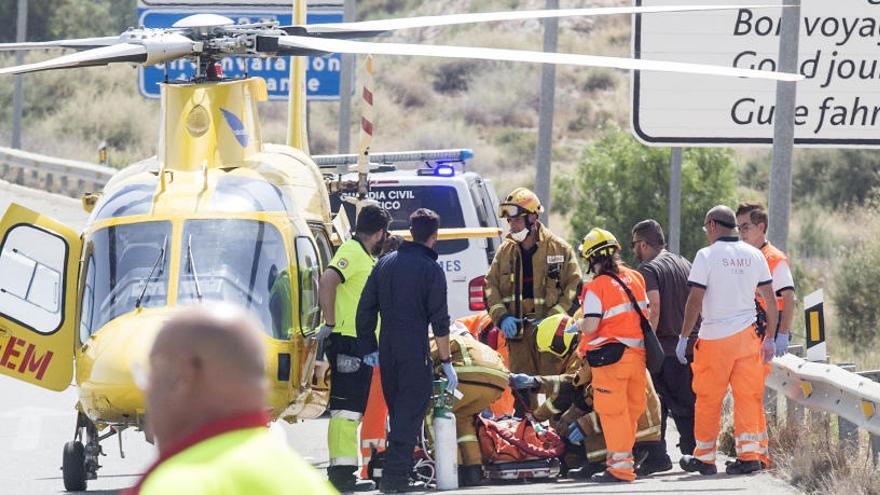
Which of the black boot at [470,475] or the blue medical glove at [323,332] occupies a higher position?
the blue medical glove at [323,332]

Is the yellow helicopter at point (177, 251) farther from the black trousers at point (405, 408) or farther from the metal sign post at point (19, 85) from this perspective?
the metal sign post at point (19, 85)

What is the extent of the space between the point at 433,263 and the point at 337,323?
77 cm

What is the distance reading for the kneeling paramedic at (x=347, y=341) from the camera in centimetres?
1068

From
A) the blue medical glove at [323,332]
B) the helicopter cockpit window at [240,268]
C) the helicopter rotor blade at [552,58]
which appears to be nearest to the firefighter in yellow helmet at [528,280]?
the blue medical glove at [323,332]

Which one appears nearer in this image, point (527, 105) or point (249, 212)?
point (249, 212)

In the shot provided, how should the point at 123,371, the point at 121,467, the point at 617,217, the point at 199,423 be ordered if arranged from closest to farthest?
the point at 199,423 → the point at 123,371 → the point at 121,467 → the point at 617,217

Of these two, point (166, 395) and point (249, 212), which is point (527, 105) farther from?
point (166, 395)

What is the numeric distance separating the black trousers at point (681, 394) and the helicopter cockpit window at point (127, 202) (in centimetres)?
378

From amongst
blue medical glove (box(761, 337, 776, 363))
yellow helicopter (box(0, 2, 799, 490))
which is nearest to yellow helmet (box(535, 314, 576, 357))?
→ blue medical glove (box(761, 337, 776, 363))

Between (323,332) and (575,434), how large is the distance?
185 cm

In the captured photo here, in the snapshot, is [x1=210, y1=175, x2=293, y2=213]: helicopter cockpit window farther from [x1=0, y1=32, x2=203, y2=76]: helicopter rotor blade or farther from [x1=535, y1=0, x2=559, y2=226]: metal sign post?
[x1=535, y1=0, x2=559, y2=226]: metal sign post

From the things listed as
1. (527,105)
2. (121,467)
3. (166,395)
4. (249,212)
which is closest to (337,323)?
(249,212)

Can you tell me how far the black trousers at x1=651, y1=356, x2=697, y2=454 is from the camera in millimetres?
11867

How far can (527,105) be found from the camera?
176ft
